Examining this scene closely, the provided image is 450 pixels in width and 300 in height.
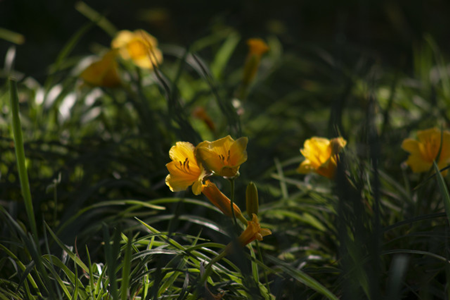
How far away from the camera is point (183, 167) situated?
718mm

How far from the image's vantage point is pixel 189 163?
734 millimetres

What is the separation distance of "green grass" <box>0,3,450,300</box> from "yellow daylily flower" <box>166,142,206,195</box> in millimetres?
45

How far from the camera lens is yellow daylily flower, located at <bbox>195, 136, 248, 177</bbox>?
2.21 ft

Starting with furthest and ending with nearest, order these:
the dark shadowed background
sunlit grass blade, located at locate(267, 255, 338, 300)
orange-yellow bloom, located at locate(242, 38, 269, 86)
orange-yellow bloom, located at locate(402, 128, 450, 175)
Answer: the dark shadowed background < orange-yellow bloom, located at locate(242, 38, 269, 86) < orange-yellow bloom, located at locate(402, 128, 450, 175) < sunlit grass blade, located at locate(267, 255, 338, 300)

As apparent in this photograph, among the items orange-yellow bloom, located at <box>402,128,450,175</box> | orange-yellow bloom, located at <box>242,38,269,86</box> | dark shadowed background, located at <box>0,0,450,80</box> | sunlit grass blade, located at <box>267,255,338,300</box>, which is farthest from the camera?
dark shadowed background, located at <box>0,0,450,80</box>

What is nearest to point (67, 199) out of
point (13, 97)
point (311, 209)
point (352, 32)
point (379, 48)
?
point (13, 97)

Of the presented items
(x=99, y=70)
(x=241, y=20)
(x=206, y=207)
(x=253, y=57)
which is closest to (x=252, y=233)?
(x=206, y=207)

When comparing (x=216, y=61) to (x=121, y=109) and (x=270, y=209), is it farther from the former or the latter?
(x=270, y=209)

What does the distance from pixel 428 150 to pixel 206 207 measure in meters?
0.52

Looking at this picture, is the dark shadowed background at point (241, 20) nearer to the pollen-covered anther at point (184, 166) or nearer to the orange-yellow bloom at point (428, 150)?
the orange-yellow bloom at point (428, 150)

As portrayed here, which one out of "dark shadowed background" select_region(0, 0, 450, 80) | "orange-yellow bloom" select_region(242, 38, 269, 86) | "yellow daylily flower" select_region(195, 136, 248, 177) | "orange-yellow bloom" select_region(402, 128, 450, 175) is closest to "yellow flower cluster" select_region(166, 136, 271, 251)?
"yellow daylily flower" select_region(195, 136, 248, 177)

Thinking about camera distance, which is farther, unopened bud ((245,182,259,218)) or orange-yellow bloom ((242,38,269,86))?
orange-yellow bloom ((242,38,269,86))

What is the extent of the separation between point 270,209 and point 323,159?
195 millimetres

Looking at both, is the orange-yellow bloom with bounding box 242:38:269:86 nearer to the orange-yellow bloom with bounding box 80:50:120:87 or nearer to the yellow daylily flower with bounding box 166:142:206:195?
the orange-yellow bloom with bounding box 80:50:120:87
